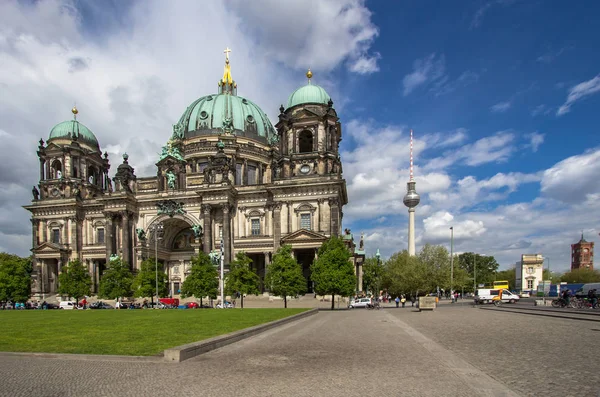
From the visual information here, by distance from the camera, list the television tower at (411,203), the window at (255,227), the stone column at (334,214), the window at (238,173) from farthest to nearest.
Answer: the television tower at (411,203) < the window at (238,173) < the window at (255,227) < the stone column at (334,214)

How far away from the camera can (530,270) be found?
122812mm

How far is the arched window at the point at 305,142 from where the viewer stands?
5769cm

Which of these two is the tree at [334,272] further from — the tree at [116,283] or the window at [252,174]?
the window at [252,174]

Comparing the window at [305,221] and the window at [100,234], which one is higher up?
the window at [305,221]

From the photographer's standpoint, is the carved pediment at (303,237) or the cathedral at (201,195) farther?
the cathedral at (201,195)

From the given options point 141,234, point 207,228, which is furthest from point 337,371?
point 141,234

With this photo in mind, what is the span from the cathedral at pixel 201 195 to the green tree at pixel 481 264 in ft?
244

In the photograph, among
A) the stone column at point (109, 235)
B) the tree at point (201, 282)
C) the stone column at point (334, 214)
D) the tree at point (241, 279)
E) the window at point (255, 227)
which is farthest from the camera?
the stone column at point (109, 235)

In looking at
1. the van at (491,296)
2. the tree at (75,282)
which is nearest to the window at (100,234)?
the tree at (75,282)

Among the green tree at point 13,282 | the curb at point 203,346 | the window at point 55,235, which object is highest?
the window at point 55,235

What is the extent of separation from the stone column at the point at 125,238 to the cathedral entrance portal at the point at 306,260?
25.7 metres

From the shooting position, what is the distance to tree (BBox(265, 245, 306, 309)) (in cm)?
4297

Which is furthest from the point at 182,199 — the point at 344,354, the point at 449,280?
the point at 344,354

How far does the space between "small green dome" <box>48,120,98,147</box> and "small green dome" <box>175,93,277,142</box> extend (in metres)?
15.8
